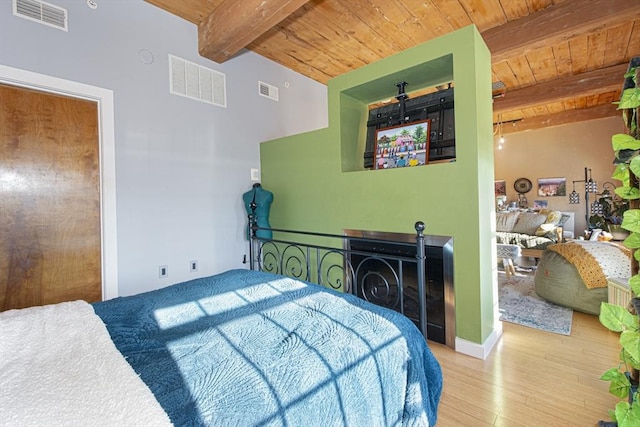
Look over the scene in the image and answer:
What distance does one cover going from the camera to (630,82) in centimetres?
123

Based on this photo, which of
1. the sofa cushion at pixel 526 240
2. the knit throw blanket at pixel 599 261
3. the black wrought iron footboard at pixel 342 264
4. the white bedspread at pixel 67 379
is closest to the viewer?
the white bedspread at pixel 67 379

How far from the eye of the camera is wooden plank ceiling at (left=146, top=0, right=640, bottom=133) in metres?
2.46

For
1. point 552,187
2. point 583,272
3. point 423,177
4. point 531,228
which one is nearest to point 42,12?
point 423,177

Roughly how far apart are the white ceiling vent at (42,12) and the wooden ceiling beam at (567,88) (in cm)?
576

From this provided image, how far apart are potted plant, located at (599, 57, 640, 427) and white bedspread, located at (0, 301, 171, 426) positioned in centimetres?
152

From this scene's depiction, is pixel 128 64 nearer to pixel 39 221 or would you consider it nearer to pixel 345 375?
pixel 39 221

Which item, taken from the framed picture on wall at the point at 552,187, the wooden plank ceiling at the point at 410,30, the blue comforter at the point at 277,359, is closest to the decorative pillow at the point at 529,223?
the framed picture on wall at the point at 552,187

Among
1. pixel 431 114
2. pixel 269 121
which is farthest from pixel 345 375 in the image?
pixel 269 121

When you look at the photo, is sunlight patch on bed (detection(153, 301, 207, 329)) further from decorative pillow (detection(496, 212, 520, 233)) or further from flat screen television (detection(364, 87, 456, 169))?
decorative pillow (detection(496, 212, 520, 233))

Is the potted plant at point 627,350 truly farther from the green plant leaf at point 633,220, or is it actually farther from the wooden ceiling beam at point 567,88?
the wooden ceiling beam at point 567,88

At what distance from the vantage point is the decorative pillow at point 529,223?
5.23m

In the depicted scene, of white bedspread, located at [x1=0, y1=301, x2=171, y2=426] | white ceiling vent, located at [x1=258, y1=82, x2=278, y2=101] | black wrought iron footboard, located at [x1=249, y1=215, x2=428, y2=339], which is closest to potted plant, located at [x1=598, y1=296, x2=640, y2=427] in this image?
black wrought iron footboard, located at [x1=249, y1=215, x2=428, y2=339]

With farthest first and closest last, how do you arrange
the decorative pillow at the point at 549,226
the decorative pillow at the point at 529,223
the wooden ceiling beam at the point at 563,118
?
the wooden ceiling beam at the point at 563,118 < the decorative pillow at the point at 529,223 < the decorative pillow at the point at 549,226

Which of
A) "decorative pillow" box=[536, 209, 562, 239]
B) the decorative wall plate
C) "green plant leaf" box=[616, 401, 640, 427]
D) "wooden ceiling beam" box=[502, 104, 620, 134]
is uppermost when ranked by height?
"wooden ceiling beam" box=[502, 104, 620, 134]
